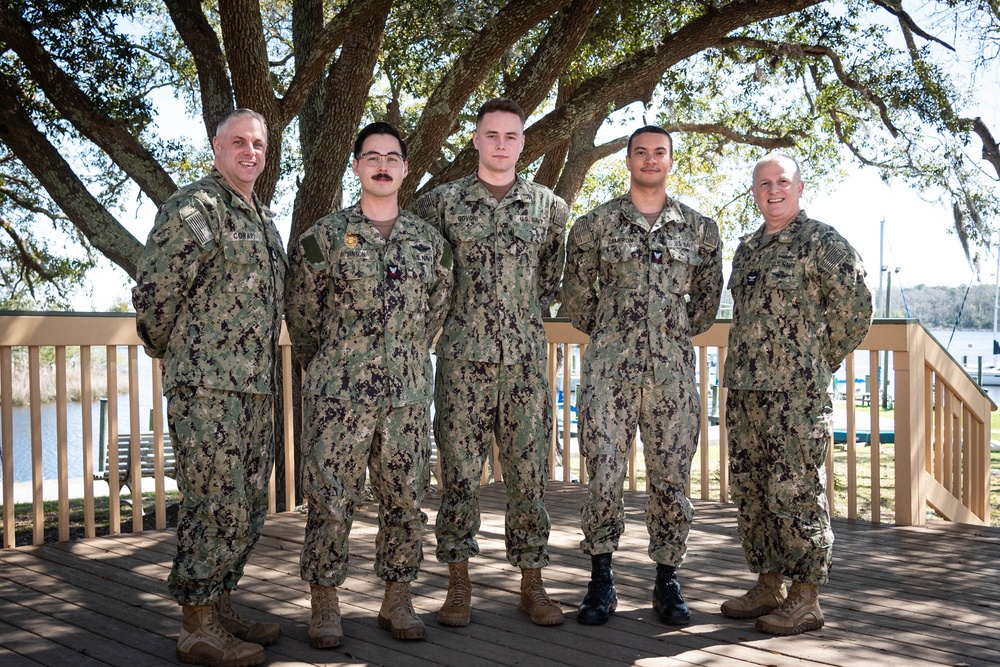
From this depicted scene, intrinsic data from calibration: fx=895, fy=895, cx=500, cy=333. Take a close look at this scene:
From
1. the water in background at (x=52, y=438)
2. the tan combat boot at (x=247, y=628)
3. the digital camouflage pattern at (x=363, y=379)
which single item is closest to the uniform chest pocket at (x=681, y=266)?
the digital camouflage pattern at (x=363, y=379)

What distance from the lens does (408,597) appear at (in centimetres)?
325

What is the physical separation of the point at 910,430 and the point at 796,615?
2212mm

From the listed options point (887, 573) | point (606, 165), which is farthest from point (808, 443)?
point (606, 165)

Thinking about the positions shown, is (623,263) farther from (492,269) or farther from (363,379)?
(363,379)

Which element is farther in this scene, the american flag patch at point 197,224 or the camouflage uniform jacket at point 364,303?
the camouflage uniform jacket at point 364,303

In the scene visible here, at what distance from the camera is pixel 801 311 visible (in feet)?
10.9

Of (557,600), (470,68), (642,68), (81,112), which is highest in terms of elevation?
(642,68)

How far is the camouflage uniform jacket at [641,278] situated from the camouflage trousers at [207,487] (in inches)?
53.4

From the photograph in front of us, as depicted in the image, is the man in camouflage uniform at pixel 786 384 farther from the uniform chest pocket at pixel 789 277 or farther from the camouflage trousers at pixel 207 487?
the camouflage trousers at pixel 207 487

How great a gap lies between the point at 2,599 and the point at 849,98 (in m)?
9.68

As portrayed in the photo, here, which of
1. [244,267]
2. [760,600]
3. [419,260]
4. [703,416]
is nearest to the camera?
[244,267]

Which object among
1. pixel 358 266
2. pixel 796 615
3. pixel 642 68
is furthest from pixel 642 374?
pixel 642 68

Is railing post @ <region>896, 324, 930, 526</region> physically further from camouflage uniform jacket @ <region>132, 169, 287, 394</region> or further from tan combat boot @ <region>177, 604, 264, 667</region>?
tan combat boot @ <region>177, 604, 264, 667</region>

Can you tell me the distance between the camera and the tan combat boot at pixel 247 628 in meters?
3.09
